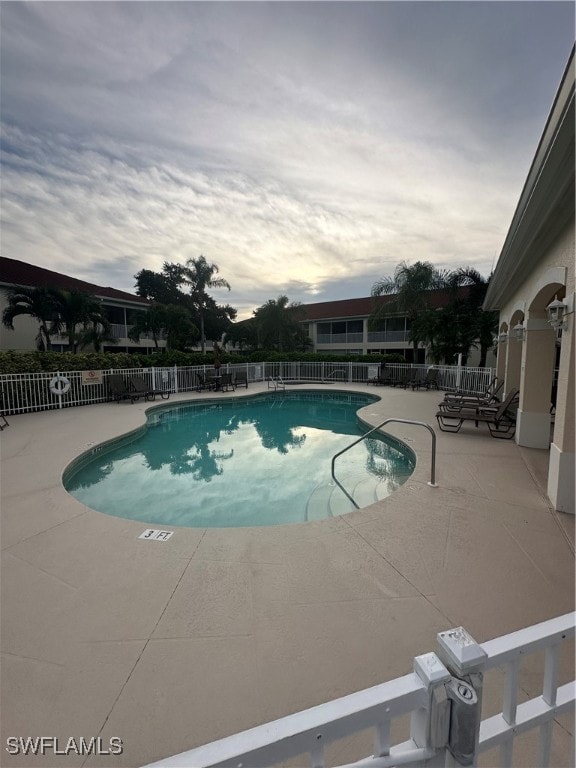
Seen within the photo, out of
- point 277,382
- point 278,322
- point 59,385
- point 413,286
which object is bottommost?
point 277,382

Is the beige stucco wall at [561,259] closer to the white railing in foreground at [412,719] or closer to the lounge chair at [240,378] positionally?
the white railing in foreground at [412,719]

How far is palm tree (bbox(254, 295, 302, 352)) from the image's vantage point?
999 inches

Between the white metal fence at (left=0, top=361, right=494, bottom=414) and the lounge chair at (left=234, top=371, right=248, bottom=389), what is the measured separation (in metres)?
0.53

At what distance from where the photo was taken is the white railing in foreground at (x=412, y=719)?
0.90m

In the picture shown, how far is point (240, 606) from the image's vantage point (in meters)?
2.76

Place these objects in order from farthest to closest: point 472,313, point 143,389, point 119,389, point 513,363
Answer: point 472,313, point 143,389, point 119,389, point 513,363

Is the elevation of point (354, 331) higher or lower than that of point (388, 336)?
higher

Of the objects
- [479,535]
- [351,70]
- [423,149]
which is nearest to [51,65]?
[351,70]

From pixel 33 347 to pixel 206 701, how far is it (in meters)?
25.8

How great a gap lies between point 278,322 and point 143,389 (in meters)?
13.5

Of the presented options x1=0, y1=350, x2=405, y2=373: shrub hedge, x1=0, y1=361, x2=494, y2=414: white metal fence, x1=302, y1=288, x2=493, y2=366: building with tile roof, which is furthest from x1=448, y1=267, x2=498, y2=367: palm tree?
x1=302, y1=288, x2=493, y2=366: building with tile roof

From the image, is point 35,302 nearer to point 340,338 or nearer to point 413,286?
point 413,286

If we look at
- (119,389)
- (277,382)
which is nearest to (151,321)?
(277,382)

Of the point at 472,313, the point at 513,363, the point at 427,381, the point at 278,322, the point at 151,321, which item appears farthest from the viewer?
the point at 278,322
